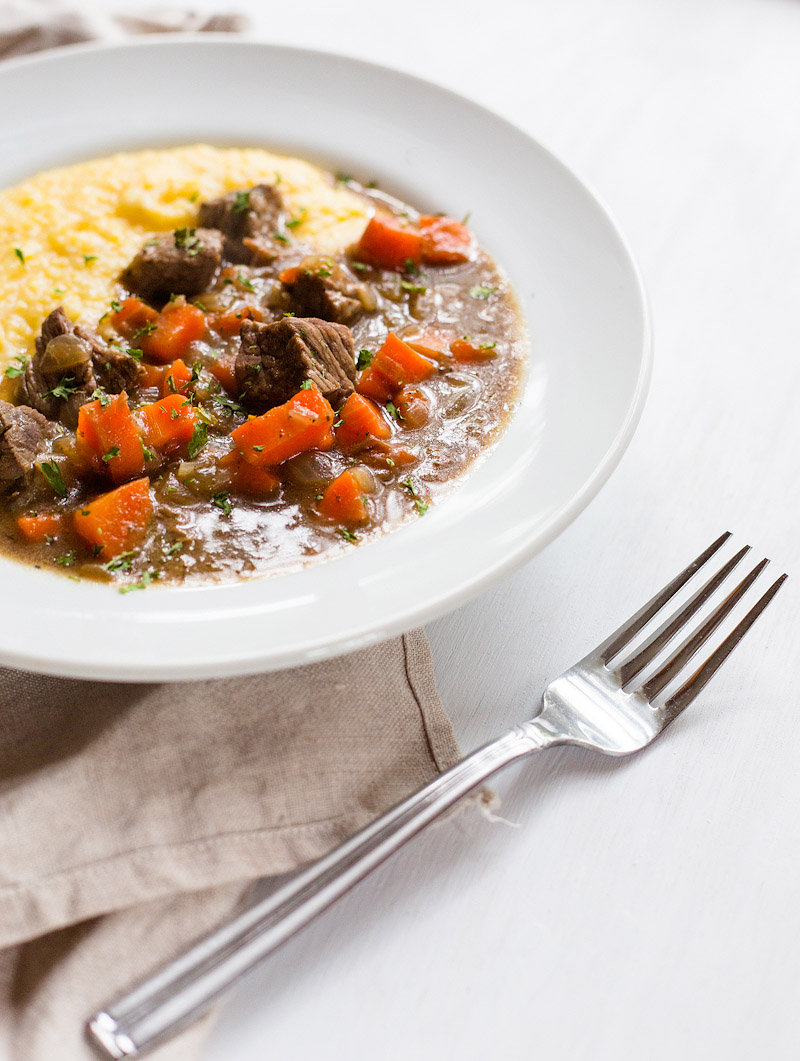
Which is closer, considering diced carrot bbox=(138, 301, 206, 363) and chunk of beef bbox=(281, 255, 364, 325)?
diced carrot bbox=(138, 301, 206, 363)

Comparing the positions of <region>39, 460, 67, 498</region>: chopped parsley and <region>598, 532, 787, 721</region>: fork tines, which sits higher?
<region>598, 532, 787, 721</region>: fork tines

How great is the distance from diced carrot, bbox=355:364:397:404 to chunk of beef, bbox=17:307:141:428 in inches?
41.5

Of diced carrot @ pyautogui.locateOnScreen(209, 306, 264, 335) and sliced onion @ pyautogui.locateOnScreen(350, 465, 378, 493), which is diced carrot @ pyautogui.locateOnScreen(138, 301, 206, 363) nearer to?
diced carrot @ pyautogui.locateOnScreen(209, 306, 264, 335)

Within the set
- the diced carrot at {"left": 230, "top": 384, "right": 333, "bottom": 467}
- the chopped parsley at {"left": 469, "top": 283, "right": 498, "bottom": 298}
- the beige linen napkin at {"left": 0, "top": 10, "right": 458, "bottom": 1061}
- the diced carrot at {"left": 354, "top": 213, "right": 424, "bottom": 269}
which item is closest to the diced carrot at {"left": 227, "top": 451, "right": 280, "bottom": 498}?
the diced carrot at {"left": 230, "top": 384, "right": 333, "bottom": 467}

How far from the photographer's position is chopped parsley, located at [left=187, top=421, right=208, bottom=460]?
4.16 meters

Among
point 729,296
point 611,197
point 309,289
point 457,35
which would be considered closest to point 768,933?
point 309,289

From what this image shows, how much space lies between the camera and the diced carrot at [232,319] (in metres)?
4.80

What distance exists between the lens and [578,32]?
8266 millimetres

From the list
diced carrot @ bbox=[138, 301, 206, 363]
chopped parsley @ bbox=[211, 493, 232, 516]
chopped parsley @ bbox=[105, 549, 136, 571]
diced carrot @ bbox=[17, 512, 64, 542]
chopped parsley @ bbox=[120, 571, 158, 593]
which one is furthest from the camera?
diced carrot @ bbox=[138, 301, 206, 363]

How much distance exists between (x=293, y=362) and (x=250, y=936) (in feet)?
7.87

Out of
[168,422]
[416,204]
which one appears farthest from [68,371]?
[416,204]

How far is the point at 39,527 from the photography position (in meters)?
3.88

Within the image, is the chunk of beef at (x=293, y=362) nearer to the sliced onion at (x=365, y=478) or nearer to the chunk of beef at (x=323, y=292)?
the chunk of beef at (x=323, y=292)

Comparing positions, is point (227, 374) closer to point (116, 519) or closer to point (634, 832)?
point (116, 519)
